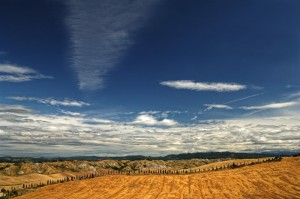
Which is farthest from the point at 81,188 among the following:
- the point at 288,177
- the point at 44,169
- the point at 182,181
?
the point at 44,169

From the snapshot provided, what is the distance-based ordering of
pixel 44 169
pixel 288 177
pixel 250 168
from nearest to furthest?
pixel 288 177, pixel 250 168, pixel 44 169

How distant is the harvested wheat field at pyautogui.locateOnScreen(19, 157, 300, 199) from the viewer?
173ft

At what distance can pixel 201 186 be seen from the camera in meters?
59.7

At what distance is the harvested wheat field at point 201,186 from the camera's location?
5272 cm

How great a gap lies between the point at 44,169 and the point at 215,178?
486 ft

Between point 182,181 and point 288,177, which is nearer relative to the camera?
point 288,177

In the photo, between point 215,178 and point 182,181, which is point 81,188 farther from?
point 215,178

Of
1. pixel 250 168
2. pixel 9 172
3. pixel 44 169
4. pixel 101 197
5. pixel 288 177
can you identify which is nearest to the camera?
pixel 101 197

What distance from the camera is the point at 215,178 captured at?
65.8 metres

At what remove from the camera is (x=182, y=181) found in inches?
2584

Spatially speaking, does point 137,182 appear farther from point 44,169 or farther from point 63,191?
point 44,169

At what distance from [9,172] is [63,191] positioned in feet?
413

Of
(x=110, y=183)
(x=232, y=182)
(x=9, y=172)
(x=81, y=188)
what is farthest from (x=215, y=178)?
(x=9, y=172)

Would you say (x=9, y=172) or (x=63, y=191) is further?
(x=9, y=172)
